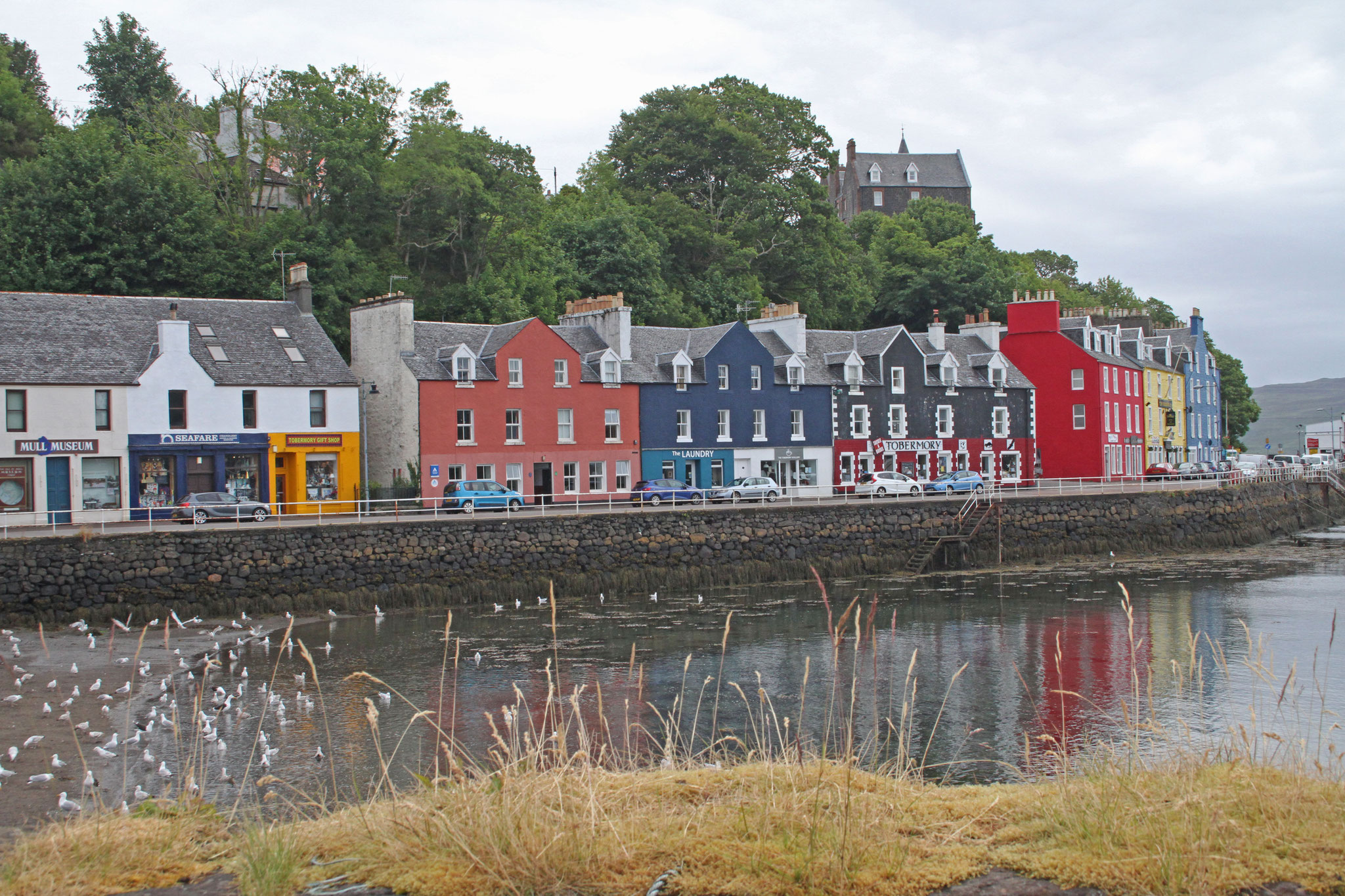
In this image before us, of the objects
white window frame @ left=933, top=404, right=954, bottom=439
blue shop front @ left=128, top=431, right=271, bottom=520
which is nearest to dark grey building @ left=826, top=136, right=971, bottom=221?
white window frame @ left=933, top=404, right=954, bottom=439

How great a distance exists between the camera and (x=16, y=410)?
Answer: 35.6 m

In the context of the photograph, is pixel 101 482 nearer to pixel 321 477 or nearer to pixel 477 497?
pixel 321 477

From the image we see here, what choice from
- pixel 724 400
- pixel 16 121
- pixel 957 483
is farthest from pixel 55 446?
pixel 957 483

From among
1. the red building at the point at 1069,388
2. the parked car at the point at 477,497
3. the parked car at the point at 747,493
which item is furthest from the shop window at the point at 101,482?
the red building at the point at 1069,388

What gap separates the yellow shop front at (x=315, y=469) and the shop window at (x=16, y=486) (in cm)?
778

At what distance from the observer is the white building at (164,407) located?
117ft

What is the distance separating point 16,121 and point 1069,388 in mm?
58916

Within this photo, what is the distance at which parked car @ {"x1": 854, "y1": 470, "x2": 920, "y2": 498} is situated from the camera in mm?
47062

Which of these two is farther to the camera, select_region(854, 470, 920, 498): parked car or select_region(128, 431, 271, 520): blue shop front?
select_region(854, 470, 920, 498): parked car

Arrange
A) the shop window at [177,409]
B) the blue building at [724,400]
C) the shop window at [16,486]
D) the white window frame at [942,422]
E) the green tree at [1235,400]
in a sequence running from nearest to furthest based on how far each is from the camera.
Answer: the shop window at [16,486] < the shop window at [177,409] < the blue building at [724,400] < the white window frame at [942,422] < the green tree at [1235,400]

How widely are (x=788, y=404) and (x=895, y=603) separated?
2102cm

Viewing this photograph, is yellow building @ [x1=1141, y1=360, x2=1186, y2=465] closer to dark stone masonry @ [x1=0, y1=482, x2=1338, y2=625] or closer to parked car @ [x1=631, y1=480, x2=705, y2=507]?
dark stone masonry @ [x1=0, y1=482, x2=1338, y2=625]

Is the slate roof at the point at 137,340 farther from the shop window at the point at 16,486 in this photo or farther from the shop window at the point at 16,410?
the shop window at the point at 16,486

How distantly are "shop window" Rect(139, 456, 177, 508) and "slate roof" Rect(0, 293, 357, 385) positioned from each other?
2874 millimetres
